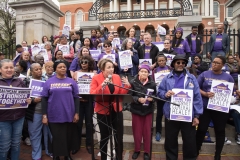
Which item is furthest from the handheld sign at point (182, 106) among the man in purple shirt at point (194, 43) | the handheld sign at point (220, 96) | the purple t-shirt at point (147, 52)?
the man in purple shirt at point (194, 43)

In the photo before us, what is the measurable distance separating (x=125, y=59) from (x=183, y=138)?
2857 millimetres

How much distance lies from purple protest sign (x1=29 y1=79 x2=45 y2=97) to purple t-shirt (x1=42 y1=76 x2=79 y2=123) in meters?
0.37

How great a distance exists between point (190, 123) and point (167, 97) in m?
0.67

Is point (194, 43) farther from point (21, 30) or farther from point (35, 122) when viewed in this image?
point (21, 30)

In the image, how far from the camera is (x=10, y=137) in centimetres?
379

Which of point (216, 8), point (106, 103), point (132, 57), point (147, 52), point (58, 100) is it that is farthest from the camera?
point (216, 8)

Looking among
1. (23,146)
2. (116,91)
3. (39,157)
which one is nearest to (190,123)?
(116,91)

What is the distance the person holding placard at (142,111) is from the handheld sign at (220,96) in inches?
48.0

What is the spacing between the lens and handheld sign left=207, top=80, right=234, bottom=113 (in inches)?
159

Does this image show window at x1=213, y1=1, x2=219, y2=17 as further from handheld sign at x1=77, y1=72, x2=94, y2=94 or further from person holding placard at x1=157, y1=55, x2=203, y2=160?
handheld sign at x1=77, y1=72, x2=94, y2=94

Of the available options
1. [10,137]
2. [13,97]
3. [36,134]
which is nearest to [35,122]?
[36,134]

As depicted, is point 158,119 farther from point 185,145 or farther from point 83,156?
point 83,156

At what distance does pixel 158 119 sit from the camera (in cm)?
504

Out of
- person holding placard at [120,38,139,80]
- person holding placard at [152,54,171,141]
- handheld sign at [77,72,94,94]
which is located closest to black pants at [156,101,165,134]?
person holding placard at [152,54,171,141]
